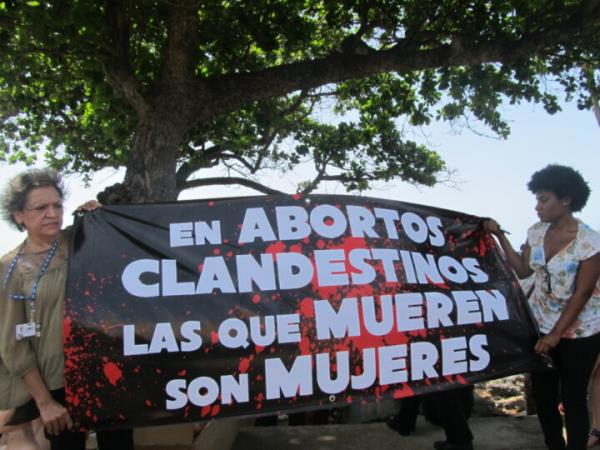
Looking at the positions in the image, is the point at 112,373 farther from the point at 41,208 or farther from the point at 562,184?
the point at 562,184

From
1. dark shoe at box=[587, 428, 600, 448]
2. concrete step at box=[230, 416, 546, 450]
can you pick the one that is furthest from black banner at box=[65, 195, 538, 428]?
concrete step at box=[230, 416, 546, 450]

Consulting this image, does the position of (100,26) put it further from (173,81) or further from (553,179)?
(553,179)

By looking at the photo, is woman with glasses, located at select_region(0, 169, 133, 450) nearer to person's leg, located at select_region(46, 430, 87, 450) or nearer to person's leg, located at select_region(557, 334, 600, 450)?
person's leg, located at select_region(46, 430, 87, 450)

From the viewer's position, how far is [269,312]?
3129 millimetres

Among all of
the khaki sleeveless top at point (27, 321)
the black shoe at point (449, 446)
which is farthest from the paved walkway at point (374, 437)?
the khaki sleeveless top at point (27, 321)

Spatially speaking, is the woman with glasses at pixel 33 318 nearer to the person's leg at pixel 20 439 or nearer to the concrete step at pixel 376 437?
the person's leg at pixel 20 439

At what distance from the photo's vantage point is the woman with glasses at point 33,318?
104 inches

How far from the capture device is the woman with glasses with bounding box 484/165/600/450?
3.35 metres

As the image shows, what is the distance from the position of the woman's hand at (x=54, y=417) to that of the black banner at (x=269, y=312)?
0.06 metres

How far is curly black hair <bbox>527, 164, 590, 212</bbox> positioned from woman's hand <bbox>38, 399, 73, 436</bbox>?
3.03 metres

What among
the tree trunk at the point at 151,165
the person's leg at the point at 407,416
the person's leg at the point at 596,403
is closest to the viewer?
the person's leg at the point at 596,403

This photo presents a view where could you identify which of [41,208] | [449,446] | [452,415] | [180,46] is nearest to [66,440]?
[41,208]

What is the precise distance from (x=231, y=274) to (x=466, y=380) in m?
1.58

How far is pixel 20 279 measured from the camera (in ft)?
8.82
